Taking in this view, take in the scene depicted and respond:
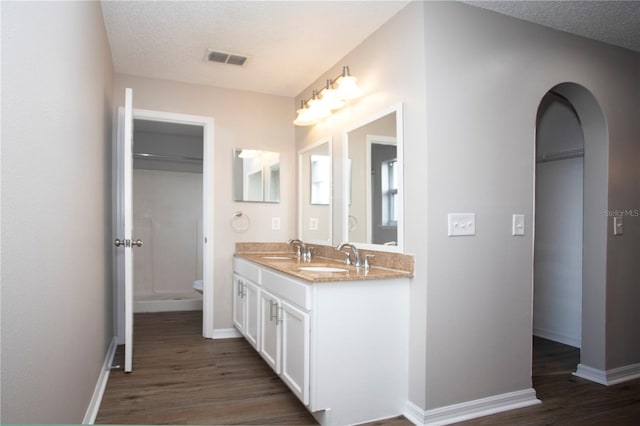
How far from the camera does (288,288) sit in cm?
246

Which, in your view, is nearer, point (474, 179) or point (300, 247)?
point (474, 179)

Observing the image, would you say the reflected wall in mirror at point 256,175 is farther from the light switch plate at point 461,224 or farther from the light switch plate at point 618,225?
the light switch plate at point 618,225

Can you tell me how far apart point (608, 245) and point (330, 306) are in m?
1.97

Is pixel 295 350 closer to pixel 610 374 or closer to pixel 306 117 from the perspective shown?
pixel 306 117

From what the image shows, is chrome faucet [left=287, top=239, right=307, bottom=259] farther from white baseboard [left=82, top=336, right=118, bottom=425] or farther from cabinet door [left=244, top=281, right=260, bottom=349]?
white baseboard [left=82, top=336, right=118, bottom=425]

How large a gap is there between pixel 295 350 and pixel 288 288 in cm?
34

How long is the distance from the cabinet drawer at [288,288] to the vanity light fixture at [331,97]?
132 cm

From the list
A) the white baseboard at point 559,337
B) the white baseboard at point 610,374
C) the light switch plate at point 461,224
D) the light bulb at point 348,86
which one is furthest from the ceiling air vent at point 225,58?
the white baseboard at point 559,337

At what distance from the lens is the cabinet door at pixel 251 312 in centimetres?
311

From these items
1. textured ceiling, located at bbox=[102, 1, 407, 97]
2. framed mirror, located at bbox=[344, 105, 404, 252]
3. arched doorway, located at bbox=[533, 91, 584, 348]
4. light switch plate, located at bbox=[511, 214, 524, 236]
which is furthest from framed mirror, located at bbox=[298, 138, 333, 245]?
arched doorway, located at bbox=[533, 91, 584, 348]

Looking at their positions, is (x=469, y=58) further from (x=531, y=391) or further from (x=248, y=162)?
(x=248, y=162)

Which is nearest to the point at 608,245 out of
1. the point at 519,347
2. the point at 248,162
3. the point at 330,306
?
the point at 519,347

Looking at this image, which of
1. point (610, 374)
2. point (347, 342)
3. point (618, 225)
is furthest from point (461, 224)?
point (610, 374)

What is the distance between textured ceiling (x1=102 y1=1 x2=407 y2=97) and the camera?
98.5 inches
